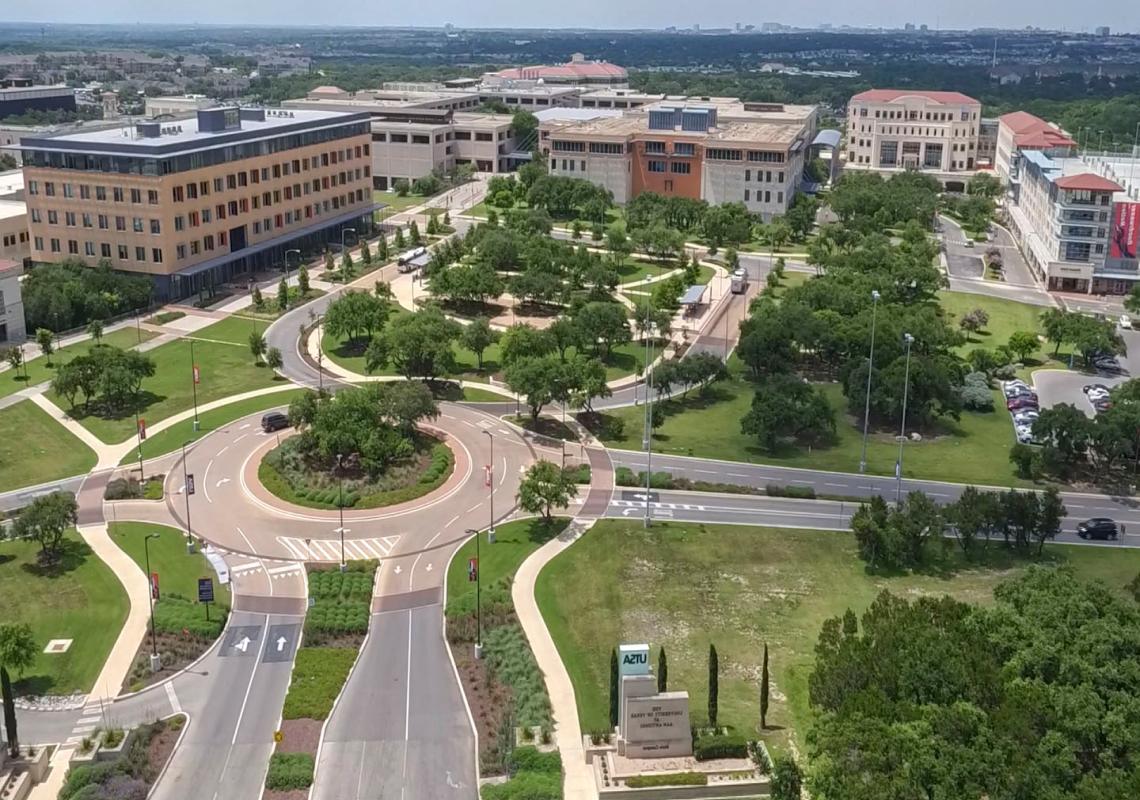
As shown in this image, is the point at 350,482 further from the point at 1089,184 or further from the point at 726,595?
the point at 1089,184

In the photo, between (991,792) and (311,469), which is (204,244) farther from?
(991,792)

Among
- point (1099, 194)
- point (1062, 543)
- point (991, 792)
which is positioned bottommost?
point (1062, 543)

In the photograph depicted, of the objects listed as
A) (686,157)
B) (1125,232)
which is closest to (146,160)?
(686,157)

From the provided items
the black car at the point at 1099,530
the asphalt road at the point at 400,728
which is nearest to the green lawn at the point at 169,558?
the asphalt road at the point at 400,728

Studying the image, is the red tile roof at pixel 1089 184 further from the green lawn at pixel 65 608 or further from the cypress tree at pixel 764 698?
the green lawn at pixel 65 608

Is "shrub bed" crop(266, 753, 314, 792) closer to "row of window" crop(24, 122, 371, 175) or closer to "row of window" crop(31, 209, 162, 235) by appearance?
"row of window" crop(31, 209, 162, 235)

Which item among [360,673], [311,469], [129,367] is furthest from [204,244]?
[360,673]
